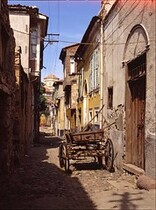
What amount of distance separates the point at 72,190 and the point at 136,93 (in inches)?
119

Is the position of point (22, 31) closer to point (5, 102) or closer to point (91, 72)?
point (91, 72)

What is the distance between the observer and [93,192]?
797 cm

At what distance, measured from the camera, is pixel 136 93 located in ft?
31.4

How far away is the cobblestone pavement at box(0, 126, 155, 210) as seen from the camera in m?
6.56

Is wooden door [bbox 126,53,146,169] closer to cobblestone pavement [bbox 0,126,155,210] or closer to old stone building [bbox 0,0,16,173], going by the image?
cobblestone pavement [bbox 0,126,155,210]

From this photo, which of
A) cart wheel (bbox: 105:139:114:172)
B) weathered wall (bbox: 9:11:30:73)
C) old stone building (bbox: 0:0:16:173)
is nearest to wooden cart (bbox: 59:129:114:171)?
cart wheel (bbox: 105:139:114:172)

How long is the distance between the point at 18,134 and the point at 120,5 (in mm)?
5312

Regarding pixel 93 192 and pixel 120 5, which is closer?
pixel 93 192

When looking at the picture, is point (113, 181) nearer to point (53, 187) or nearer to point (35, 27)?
point (53, 187)

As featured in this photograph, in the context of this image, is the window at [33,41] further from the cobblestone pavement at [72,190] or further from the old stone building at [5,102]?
the old stone building at [5,102]

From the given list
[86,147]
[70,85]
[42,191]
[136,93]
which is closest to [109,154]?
[86,147]

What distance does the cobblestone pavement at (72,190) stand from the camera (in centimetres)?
656

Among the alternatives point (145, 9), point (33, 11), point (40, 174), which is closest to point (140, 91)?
point (145, 9)

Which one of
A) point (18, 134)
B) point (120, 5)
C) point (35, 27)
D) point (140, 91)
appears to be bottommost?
point (18, 134)
